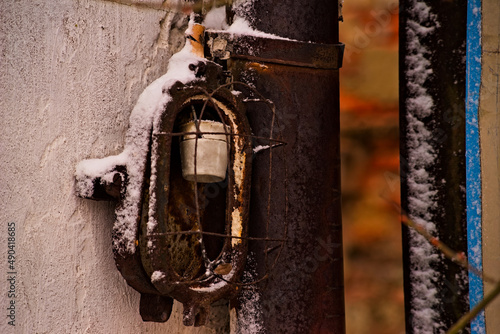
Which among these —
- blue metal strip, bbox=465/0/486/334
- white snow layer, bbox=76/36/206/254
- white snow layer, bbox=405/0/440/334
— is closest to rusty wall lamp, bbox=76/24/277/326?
white snow layer, bbox=76/36/206/254

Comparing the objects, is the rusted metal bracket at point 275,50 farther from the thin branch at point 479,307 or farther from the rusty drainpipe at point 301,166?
the thin branch at point 479,307

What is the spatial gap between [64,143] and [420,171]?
959mm

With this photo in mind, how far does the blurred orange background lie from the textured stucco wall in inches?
27.6

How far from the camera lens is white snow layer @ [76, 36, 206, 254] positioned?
1.21m

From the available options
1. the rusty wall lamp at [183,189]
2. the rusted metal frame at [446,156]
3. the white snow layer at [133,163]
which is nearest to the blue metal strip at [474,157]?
the rusted metal frame at [446,156]

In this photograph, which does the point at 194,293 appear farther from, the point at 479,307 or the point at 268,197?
the point at 479,307

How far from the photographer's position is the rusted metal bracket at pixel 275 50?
142 cm

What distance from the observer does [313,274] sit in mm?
1493

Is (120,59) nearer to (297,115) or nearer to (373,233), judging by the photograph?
(297,115)

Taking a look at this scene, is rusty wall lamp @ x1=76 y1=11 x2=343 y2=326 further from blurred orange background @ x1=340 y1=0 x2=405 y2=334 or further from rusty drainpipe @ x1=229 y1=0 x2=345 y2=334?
blurred orange background @ x1=340 y1=0 x2=405 y2=334

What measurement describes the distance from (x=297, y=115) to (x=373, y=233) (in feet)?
1.69

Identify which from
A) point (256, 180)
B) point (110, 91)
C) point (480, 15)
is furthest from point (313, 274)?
point (480, 15)

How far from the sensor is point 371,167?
1796 millimetres

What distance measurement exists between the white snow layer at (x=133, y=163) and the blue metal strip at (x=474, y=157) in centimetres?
79
